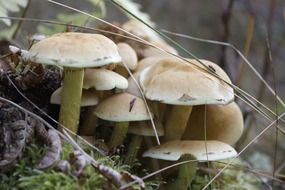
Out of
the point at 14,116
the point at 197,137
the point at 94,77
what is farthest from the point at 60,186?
the point at 197,137

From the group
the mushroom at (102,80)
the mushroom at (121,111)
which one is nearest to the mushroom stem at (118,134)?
the mushroom at (121,111)

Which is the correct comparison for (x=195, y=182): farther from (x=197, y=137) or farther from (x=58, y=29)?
(x=58, y=29)

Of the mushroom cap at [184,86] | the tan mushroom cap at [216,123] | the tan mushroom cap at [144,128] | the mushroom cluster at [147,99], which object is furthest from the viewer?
the tan mushroom cap at [216,123]

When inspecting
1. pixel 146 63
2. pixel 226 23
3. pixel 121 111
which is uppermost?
pixel 226 23

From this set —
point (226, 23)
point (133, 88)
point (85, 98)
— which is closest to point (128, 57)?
point (133, 88)

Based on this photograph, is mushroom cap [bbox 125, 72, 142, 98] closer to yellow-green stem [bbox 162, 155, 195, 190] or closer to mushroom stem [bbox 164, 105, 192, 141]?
mushroom stem [bbox 164, 105, 192, 141]

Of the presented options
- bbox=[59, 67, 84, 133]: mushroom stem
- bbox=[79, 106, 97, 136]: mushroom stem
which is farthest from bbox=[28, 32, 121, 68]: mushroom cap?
bbox=[79, 106, 97, 136]: mushroom stem

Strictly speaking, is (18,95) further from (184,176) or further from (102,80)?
(184,176)

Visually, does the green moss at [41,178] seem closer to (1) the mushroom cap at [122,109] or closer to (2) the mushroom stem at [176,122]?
(1) the mushroom cap at [122,109]
